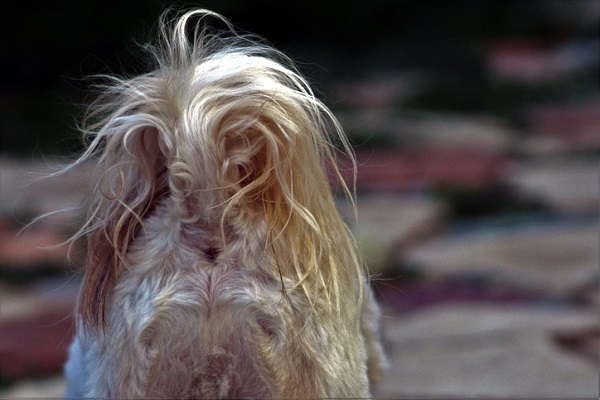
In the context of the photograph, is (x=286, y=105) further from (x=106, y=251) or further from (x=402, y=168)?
(x=402, y=168)

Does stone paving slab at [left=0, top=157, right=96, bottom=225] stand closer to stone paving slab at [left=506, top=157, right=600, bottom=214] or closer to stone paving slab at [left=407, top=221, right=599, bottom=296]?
stone paving slab at [left=407, top=221, right=599, bottom=296]

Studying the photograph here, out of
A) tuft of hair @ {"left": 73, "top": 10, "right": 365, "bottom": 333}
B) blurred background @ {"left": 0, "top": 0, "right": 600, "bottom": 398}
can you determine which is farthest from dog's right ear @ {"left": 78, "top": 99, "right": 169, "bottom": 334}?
blurred background @ {"left": 0, "top": 0, "right": 600, "bottom": 398}

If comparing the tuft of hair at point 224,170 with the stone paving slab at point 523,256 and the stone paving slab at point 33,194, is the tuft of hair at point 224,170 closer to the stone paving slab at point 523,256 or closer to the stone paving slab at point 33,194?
the stone paving slab at point 523,256

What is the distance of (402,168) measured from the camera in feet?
21.6

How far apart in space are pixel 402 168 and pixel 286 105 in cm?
467

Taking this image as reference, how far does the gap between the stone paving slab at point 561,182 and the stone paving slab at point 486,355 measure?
162cm

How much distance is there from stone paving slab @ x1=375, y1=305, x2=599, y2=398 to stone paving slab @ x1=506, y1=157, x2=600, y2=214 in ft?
5.31

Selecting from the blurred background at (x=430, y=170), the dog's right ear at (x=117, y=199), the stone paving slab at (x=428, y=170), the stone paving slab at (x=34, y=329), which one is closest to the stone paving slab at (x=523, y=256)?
the blurred background at (x=430, y=170)

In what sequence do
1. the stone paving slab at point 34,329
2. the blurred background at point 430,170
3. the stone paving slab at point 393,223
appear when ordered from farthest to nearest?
1. the stone paving slab at point 393,223
2. the stone paving slab at point 34,329
3. the blurred background at point 430,170

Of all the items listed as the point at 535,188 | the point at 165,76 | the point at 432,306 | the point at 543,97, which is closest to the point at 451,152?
the point at 535,188

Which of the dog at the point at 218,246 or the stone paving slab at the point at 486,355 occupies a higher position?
the dog at the point at 218,246

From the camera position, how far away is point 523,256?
5.00m

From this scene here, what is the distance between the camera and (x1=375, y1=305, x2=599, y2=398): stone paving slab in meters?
3.48

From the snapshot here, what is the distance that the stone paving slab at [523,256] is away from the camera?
15.4ft
